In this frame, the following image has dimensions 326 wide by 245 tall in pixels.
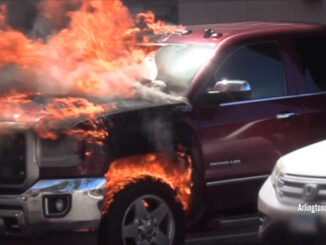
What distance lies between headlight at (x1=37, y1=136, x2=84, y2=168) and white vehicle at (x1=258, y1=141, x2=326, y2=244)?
4.72 feet

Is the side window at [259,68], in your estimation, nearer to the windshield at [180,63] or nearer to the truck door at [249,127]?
the truck door at [249,127]

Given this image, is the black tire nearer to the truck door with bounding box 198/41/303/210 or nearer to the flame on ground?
the flame on ground

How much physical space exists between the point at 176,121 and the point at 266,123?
0.93 meters

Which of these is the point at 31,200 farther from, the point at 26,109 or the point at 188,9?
the point at 188,9

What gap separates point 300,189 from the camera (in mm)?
5520

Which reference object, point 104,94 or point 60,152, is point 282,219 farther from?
point 104,94

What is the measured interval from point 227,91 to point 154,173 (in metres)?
0.97

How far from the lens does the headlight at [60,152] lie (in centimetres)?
592

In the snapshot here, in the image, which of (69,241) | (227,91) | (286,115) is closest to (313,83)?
(286,115)

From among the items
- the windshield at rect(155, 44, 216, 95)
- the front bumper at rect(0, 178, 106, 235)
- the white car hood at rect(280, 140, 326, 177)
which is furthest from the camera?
the windshield at rect(155, 44, 216, 95)

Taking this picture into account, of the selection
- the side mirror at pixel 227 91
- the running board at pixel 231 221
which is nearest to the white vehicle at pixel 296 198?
the running board at pixel 231 221

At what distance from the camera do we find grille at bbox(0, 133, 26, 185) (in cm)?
596

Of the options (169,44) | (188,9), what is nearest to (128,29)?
(169,44)

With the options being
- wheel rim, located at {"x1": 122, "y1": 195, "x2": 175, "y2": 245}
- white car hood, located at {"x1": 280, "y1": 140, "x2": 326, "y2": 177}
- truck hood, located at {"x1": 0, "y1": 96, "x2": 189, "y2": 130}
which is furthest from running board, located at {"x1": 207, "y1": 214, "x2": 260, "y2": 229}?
truck hood, located at {"x1": 0, "y1": 96, "x2": 189, "y2": 130}
